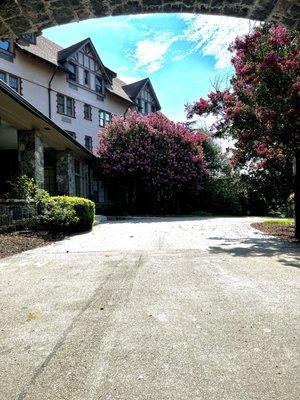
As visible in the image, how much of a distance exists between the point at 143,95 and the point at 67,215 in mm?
27927

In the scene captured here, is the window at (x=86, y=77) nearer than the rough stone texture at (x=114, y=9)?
No

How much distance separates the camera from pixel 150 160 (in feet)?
88.7

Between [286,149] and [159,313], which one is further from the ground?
[286,149]

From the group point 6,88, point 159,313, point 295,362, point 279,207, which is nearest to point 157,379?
point 295,362

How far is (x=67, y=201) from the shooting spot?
13852mm

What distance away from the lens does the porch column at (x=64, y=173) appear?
21562 mm

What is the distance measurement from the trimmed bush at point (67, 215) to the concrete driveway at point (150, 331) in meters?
5.47

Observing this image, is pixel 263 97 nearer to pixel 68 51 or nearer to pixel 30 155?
pixel 30 155

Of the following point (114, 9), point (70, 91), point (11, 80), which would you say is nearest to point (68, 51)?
point (70, 91)

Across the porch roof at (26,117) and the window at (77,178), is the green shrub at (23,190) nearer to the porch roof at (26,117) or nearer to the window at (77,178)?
the porch roof at (26,117)

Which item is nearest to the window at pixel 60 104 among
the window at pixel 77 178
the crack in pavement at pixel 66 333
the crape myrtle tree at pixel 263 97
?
the window at pixel 77 178

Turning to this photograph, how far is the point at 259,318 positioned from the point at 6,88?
9.10 meters

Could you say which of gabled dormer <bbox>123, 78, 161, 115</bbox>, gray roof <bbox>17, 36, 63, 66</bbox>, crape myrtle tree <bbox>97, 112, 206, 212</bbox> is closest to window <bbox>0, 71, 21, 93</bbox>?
gray roof <bbox>17, 36, 63, 66</bbox>

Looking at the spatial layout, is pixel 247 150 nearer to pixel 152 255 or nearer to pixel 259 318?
pixel 152 255
